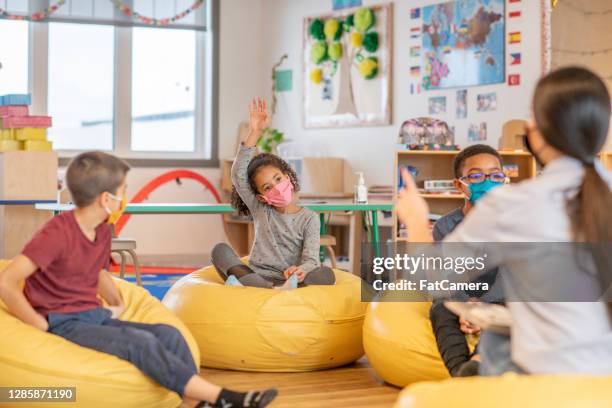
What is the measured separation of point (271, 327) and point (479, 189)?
0.94 metres

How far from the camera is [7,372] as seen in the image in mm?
2574

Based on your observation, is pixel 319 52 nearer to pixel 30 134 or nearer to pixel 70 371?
pixel 30 134

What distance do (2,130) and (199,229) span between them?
2.64 metres

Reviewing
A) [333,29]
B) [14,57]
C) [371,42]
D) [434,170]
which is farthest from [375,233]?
[14,57]

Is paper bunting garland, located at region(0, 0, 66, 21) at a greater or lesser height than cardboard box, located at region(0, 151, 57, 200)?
greater

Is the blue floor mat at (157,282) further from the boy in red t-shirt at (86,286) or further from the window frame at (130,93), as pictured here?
the boy in red t-shirt at (86,286)

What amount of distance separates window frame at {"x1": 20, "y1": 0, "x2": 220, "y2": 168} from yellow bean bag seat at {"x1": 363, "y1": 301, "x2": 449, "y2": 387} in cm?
513

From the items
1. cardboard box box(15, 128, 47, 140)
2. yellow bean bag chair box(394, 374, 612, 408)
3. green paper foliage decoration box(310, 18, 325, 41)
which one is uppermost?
green paper foliage decoration box(310, 18, 325, 41)

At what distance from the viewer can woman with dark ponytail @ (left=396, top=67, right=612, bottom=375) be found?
5.47ft

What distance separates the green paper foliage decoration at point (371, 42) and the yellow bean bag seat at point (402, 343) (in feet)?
13.7

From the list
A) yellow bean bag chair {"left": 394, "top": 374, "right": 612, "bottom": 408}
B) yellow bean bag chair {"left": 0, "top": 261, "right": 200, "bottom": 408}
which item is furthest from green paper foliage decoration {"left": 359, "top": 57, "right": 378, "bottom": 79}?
yellow bean bag chair {"left": 394, "top": 374, "right": 612, "bottom": 408}

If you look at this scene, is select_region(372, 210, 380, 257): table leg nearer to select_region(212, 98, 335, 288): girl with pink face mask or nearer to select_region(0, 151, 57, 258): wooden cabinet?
select_region(212, 98, 335, 288): girl with pink face mask

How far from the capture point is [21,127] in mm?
5809

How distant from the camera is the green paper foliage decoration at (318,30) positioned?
757 centimetres
